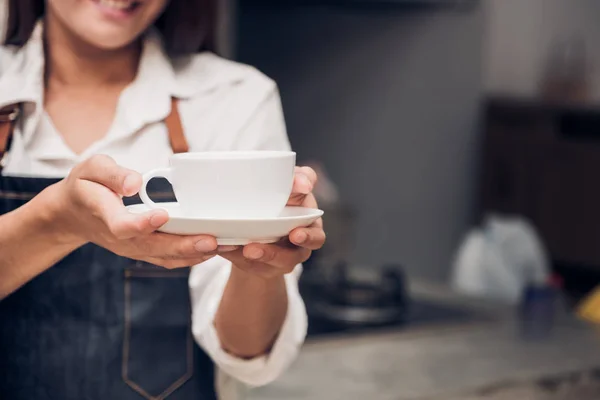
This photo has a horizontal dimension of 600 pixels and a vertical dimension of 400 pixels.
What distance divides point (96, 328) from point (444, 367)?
741 millimetres

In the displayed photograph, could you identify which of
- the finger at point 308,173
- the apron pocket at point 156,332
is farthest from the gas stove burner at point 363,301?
the finger at point 308,173

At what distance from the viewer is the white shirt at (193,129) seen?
115 centimetres

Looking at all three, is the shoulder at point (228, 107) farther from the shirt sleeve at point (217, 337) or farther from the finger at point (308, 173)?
the finger at point (308, 173)

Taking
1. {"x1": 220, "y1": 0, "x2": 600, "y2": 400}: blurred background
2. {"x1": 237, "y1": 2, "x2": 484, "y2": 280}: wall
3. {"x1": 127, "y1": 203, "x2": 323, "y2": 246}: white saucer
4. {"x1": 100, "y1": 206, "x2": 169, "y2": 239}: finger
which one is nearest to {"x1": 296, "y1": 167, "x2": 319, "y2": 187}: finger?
{"x1": 127, "y1": 203, "x2": 323, "y2": 246}: white saucer

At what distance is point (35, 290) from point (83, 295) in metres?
0.06

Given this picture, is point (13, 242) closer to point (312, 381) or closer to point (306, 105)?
point (312, 381)

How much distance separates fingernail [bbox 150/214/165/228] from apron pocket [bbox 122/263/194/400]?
45 cm

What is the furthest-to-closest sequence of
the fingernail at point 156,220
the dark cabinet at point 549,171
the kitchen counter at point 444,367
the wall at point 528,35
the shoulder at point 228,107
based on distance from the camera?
the wall at point 528,35, the dark cabinet at point 549,171, the kitchen counter at point 444,367, the shoulder at point 228,107, the fingernail at point 156,220

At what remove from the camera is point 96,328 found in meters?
1.18

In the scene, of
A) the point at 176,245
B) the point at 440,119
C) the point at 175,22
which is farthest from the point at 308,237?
the point at 440,119

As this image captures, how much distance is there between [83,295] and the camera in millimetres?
1184

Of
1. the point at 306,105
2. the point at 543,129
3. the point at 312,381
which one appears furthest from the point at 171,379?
the point at 306,105

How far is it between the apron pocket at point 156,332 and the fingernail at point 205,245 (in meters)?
0.43

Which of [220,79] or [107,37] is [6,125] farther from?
[220,79]
